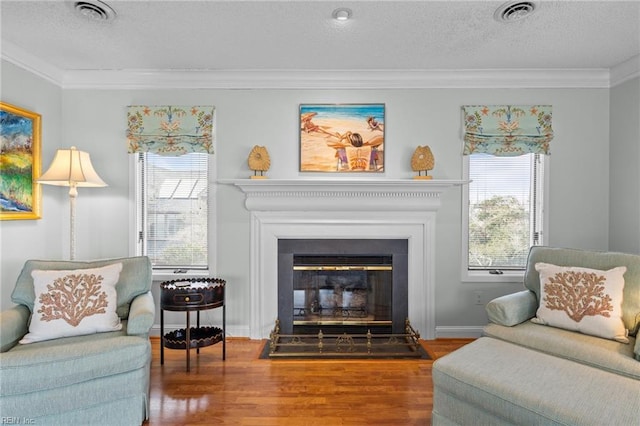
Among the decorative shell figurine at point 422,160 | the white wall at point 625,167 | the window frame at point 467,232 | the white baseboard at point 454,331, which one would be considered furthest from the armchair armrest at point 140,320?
the white wall at point 625,167

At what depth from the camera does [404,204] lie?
3.26 meters

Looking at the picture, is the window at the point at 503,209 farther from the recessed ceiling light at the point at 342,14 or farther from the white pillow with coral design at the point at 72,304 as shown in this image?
the white pillow with coral design at the point at 72,304

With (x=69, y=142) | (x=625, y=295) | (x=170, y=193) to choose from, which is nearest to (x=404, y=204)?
(x=625, y=295)

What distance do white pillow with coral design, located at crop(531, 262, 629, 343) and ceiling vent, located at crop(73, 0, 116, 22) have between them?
3.34 meters

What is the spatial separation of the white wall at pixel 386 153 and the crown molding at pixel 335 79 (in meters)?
0.06

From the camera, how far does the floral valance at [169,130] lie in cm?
331

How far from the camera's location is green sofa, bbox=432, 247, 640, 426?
155 centimetres

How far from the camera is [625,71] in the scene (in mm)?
3096

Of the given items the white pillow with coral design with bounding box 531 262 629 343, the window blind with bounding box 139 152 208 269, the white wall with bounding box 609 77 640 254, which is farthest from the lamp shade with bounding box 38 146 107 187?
the white wall with bounding box 609 77 640 254

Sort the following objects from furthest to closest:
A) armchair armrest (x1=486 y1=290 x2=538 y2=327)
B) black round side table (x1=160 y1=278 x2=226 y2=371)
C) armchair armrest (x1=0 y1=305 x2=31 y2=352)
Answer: black round side table (x1=160 y1=278 x2=226 y2=371), armchair armrest (x1=486 y1=290 x2=538 y2=327), armchair armrest (x1=0 y1=305 x2=31 y2=352)

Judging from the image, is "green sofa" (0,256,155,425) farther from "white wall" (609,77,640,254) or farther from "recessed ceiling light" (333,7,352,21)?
"white wall" (609,77,640,254)

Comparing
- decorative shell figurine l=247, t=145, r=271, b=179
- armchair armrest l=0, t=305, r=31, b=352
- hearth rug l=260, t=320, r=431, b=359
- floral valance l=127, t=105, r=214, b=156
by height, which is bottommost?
hearth rug l=260, t=320, r=431, b=359

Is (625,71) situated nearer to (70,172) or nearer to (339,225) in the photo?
(339,225)

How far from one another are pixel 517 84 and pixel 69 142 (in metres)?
4.13
